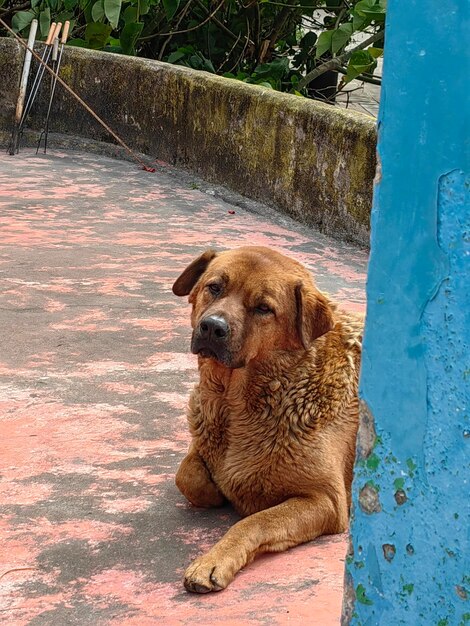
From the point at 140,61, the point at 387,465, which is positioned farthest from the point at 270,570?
the point at 140,61

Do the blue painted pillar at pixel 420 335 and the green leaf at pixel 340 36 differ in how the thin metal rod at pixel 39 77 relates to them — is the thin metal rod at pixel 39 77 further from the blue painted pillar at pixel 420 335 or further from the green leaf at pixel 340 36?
the blue painted pillar at pixel 420 335

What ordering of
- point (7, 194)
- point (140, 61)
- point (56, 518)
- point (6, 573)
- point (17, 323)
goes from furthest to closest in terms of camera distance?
1. point (140, 61)
2. point (7, 194)
3. point (17, 323)
4. point (56, 518)
5. point (6, 573)

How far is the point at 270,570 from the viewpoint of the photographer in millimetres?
3934

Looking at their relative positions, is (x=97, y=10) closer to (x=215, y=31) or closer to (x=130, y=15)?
(x=130, y=15)

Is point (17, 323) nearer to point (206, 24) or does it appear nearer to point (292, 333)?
point (292, 333)

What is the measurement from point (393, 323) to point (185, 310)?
4635mm

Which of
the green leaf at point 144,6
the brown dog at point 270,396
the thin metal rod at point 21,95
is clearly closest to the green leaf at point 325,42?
the green leaf at point 144,6

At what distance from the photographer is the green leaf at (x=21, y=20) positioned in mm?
12848

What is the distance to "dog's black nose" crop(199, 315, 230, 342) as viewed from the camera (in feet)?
13.5

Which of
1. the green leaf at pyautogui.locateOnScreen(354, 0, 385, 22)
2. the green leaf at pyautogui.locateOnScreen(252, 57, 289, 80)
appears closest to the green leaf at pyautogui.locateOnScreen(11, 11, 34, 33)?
the green leaf at pyautogui.locateOnScreen(252, 57, 289, 80)

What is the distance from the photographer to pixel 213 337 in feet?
13.6

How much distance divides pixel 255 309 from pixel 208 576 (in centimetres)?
102

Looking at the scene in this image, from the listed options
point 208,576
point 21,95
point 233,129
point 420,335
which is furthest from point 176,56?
point 420,335

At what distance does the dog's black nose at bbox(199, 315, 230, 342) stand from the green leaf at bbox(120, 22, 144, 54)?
9319mm
